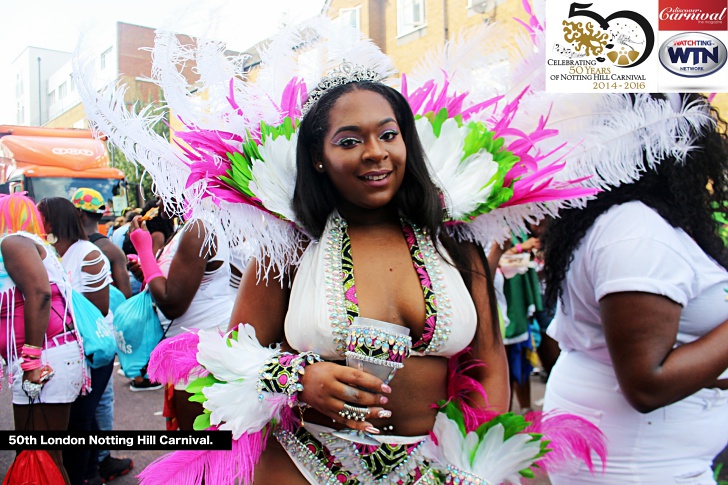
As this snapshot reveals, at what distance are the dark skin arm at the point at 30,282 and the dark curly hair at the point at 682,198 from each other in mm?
2182

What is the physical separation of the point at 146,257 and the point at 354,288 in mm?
1761

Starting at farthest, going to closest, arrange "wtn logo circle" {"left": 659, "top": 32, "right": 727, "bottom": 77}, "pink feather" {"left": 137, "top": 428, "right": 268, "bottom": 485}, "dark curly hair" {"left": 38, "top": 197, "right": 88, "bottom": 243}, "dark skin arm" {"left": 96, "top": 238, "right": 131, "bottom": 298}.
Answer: "dark skin arm" {"left": 96, "top": 238, "right": 131, "bottom": 298} → "dark curly hair" {"left": 38, "top": 197, "right": 88, "bottom": 243} → "wtn logo circle" {"left": 659, "top": 32, "right": 727, "bottom": 77} → "pink feather" {"left": 137, "top": 428, "right": 268, "bottom": 485}

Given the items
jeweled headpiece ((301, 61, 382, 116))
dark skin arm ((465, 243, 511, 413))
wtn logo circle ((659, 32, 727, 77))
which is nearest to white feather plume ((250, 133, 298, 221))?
jeweled headpiece ((301, 61, 382, 116))

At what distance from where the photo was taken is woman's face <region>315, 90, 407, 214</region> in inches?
55.6

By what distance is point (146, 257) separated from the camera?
280 centimetres

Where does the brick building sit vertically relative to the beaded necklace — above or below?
above

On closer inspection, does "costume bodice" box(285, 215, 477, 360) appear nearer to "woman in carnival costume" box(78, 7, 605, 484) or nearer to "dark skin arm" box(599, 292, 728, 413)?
"woman in carnival costume" box(78, 7, 605, 484)

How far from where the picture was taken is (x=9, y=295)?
8.23 feet

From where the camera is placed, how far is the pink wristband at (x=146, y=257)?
8.98ft

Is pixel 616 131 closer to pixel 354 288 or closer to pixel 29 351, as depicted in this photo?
pixel 354 288

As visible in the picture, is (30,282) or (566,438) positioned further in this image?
(30,282)

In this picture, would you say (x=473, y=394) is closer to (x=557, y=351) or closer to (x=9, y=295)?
(x=9, y=295)

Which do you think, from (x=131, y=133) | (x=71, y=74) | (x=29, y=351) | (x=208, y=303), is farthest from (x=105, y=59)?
(x=29, y=351)

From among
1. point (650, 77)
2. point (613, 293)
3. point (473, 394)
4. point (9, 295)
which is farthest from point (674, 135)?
point (9, 295)
